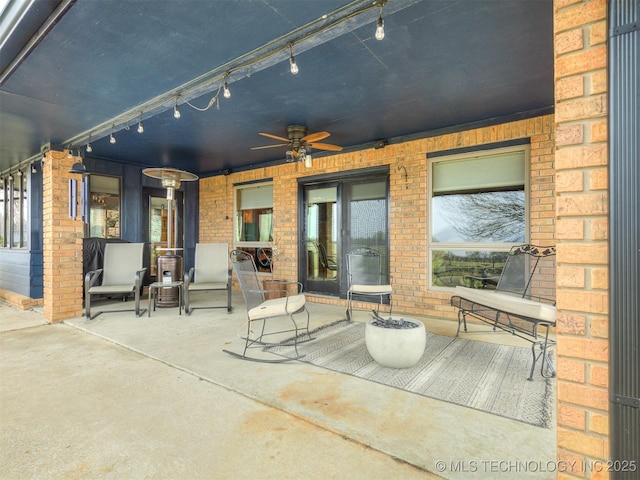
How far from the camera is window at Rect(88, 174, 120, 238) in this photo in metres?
5.90

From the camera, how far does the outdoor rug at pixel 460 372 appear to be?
2107 millimetres

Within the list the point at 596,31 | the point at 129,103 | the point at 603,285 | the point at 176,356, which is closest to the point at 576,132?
the point at 596,31

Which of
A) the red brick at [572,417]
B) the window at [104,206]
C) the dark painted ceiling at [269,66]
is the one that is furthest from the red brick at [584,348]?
the window at [104,206]

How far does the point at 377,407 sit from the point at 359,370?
582 mm

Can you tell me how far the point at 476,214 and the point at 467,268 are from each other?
0.71m

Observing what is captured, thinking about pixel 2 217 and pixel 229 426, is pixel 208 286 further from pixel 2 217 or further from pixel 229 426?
pixel 2 217

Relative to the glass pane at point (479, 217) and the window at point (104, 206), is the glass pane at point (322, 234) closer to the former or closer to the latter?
the glass pane at point (479, 217)

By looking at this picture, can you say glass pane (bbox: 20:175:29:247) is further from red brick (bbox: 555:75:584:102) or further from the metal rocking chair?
red brick (bbox: 555:75:584:102)

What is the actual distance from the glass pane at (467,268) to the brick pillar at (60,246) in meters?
4.90

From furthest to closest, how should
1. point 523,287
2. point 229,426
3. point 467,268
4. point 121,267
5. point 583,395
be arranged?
point 121,267 < point 467,268 < point 523,287 < point 229,426 < point 583,395

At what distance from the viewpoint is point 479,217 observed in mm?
4176

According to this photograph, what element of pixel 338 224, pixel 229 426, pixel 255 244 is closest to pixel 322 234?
pixel 338 224

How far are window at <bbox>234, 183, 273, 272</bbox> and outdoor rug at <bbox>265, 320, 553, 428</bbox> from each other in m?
3.03

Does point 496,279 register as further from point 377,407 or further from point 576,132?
point 576,132
